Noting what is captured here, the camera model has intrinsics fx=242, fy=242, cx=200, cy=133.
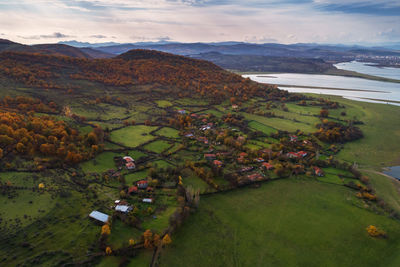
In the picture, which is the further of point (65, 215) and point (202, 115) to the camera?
point (202, 115)

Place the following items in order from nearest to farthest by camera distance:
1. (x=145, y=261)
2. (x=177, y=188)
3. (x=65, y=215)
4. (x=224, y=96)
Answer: (x=145, y=261) → (x=65, y=215) → (x=177, y=188) → (x=224, y=96)

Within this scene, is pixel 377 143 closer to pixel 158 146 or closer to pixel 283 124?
pixel 283 124

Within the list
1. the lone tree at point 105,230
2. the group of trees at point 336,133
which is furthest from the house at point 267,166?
the lone tree at point 105,230

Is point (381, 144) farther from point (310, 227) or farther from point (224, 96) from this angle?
point (224, 96)

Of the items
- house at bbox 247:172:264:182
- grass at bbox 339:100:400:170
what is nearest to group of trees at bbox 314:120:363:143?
grass at bbox 339:100:400:170

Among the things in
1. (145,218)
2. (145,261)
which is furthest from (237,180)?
(145,261)

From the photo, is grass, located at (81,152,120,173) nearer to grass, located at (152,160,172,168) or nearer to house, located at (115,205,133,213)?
grass, located at (152,160,172,168)

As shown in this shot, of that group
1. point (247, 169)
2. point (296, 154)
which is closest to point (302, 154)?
point (296, 154)

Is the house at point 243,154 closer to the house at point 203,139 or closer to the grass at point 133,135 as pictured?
the house at point 203,139
